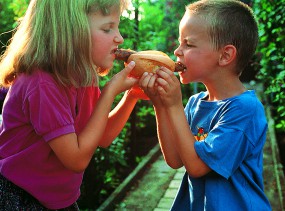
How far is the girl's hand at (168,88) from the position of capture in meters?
2.24

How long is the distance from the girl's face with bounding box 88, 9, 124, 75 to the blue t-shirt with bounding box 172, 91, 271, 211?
61 centimetres

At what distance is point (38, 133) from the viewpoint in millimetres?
1955

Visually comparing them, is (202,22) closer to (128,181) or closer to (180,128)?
(180,128)

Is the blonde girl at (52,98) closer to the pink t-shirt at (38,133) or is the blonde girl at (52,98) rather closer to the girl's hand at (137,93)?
the pink t-shirt at (38,133)

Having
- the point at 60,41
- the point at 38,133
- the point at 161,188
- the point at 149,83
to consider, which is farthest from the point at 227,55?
the point at 161,188

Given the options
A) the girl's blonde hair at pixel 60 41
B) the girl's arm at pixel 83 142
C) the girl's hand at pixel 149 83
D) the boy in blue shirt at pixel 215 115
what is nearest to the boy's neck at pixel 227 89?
the boy in blue shirt at pixel 215 115

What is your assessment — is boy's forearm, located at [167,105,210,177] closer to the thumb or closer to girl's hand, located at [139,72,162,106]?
girl's hand, located at [139,72,162,106]

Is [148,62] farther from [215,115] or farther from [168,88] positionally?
[215,115]

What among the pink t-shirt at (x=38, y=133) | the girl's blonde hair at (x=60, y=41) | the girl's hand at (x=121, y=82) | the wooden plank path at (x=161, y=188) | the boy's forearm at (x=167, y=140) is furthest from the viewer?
the wooden plank path at (x=161, y=188)

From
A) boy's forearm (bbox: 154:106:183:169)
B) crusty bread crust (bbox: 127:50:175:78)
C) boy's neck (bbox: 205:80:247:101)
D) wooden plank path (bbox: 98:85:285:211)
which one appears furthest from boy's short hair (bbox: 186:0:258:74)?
wooden plank path (bbox: 98:85:285:211)

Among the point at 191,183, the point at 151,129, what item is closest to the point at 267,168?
the point at 151,129

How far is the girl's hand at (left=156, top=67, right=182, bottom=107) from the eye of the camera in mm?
2236

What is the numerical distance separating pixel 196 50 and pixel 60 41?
2.33 ft

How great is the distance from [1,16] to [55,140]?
3396 millimetres
